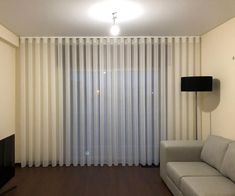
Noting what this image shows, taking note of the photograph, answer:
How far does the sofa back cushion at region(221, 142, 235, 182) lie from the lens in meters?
3.23

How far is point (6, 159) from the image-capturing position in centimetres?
385

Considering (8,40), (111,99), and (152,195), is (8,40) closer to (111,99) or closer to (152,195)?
(111,99)

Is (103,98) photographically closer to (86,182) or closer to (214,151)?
(86,182)

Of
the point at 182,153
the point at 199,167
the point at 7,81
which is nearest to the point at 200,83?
the point at 182,153

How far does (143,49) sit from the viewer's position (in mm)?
5297

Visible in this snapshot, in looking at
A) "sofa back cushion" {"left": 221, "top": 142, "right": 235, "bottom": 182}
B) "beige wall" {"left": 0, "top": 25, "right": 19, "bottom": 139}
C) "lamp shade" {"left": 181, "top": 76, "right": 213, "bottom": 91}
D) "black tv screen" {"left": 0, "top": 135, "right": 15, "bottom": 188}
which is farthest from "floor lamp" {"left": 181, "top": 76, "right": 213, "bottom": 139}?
"beige wall" {"left": 0, "top": 25, "right": 19, "bottom": 139}

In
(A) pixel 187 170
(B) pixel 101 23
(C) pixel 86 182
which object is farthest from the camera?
(C) pixel 86 182

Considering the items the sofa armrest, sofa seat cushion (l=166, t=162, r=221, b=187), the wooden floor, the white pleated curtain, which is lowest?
the wooden floor

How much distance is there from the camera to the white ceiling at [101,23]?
131 inches

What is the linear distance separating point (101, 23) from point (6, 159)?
242 centimetres

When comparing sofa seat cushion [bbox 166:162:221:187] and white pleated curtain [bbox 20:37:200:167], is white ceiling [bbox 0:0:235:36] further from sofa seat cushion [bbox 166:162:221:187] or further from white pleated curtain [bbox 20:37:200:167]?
sofa seat cushion [bbox 166:162:221:187]

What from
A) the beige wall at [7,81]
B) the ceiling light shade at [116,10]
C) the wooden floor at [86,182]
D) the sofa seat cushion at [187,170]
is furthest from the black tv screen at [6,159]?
the sofa seat cushion at [187,170]

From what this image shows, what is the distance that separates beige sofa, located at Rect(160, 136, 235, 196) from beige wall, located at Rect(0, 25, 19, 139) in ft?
8.99

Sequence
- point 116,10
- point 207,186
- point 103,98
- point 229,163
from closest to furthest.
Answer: point 207,186
point 229,163
point 116,10
point 103,98
